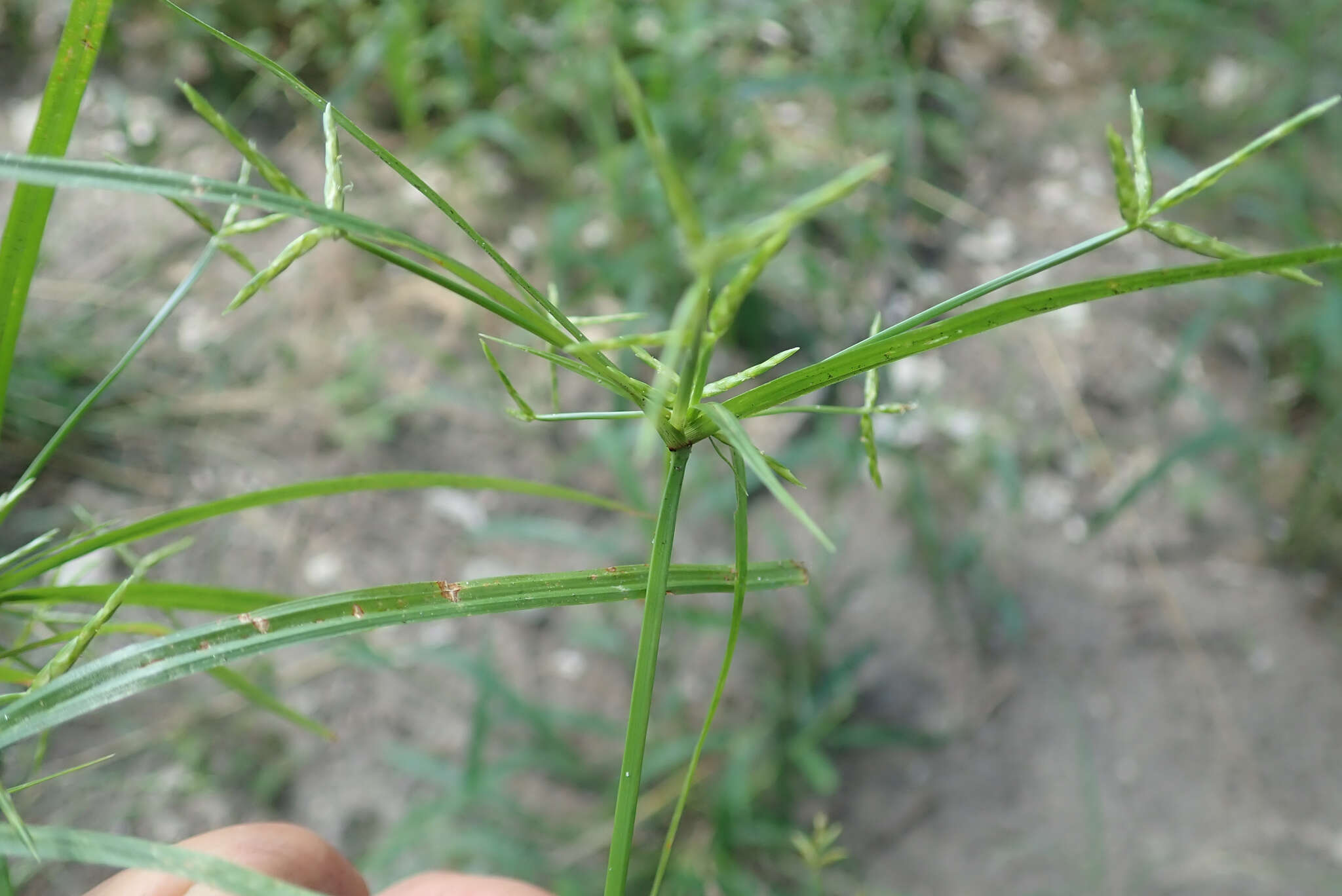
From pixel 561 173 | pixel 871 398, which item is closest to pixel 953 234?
pixel 561 173

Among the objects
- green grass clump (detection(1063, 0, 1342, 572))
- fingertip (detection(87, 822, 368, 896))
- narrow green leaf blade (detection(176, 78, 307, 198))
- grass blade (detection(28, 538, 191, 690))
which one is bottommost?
fingertip (detection(87, 822, 368, 896))

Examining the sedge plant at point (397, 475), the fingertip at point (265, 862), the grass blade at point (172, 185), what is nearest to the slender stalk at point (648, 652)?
the sedge plant at point (397, 475)

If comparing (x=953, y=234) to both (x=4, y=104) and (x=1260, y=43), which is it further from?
(x=4, y=104)

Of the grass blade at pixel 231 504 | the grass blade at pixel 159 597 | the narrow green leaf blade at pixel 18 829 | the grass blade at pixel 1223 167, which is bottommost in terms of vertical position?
the narrow green leaf blade at pixel 18 829

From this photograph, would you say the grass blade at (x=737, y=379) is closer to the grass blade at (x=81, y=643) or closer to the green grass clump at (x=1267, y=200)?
the grass blade at (x=81, y=643)

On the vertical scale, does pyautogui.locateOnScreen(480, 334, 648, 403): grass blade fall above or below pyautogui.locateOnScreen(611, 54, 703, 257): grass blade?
above

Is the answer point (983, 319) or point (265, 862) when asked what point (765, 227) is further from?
point (265, 862)

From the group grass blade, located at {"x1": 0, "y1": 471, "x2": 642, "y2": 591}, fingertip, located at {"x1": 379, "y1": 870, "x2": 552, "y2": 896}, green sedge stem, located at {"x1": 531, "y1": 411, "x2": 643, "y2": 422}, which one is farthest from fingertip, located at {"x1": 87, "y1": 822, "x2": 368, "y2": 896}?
green sedge stem, located at {"x1": 531, "y1": 411, "x2": 643, "y2": 422}

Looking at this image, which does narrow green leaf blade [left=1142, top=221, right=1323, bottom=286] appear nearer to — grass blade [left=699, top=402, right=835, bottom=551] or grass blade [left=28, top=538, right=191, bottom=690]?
grass blade [left=699, top=402, right=835, bottom=551]
